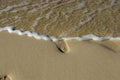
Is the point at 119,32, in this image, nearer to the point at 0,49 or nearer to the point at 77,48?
the point at 77,48

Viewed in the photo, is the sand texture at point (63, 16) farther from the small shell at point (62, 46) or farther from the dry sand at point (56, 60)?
the dry sand at point (56, 60)

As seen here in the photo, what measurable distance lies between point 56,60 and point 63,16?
0.94 m

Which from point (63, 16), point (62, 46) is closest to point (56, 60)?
point (62, 46)

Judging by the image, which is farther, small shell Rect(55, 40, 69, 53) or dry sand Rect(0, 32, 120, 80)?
small shell Rect(55, 40, 69, 53)

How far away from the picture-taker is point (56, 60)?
265 cm

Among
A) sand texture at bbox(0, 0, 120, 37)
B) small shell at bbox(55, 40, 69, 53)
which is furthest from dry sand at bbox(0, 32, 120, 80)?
sand texture at bbox(0, 0, 120, 37)

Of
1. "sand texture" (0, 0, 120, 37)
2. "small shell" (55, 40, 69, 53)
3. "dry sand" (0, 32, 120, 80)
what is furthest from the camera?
"sand texture" (0, 0, 120, 37)

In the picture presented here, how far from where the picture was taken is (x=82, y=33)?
310 cm

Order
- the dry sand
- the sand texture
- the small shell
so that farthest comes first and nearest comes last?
the sand texture → the small shell → the dry sand

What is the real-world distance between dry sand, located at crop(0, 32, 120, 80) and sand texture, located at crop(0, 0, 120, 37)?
0.93 ft

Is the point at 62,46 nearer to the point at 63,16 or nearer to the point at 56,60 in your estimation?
the point at 56,60

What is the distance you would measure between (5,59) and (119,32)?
1.35 m

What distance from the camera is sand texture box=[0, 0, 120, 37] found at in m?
3.17

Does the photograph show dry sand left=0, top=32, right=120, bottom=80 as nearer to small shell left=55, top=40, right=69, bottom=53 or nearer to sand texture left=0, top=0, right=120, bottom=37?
small shell left=55, top=40, right=69, bottom=53
